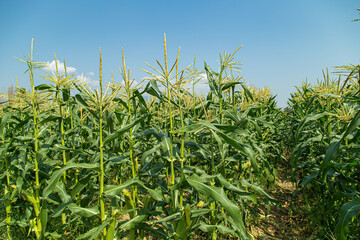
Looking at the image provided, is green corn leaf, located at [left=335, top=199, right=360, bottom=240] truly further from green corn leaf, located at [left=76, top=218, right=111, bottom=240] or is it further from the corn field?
green corn leaf, located at [left=76, top=218, right=111, bottom=240]

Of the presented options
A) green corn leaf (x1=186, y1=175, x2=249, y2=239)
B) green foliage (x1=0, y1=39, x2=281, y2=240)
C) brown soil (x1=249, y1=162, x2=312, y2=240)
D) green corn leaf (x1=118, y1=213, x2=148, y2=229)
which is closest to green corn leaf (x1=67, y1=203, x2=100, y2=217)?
green foliage (x1=0, y1=39, x2=281, y2=240)

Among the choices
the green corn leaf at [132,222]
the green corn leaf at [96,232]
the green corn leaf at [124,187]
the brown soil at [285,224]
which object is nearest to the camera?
the green corn leaf at [96,232]

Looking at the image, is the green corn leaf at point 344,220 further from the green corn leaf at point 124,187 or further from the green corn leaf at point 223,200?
the green corn leaf at point 124,187

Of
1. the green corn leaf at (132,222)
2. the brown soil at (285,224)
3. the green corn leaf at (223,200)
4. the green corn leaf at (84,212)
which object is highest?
the green corn leaf at (223,200)

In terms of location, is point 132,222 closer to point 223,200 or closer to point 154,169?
point 154,169

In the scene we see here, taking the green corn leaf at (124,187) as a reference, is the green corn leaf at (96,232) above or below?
below

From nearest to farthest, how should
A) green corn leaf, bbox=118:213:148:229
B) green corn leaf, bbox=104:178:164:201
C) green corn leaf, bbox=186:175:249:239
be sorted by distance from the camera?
green corn leaf, bbox=186:175:249:239 → green corn leaf, bbox=104:178:164:201 → green corn leaf, bbox=118:213:148:229

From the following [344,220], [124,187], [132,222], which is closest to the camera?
[344,220]

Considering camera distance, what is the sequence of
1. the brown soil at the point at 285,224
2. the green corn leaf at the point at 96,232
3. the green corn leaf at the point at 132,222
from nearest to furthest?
1. the green corn leaf at the point at 96,232
2. the green corn leaf at the point at 132,222
3. the brown soil at the point at 285,224

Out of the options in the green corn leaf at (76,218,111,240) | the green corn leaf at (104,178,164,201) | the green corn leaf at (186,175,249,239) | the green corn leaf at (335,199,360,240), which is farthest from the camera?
the green corn leaf at (104,178,164,201)

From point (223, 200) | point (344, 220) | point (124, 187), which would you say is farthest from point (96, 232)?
point (344, 220)

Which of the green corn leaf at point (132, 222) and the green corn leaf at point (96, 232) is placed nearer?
the green corn leaf at point (96, 232)

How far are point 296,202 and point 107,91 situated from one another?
4.38m

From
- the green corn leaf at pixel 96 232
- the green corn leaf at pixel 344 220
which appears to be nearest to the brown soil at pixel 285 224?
the green corn leaf at pixel 344 220
